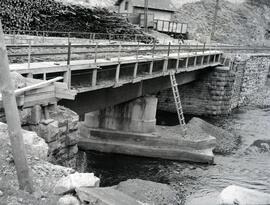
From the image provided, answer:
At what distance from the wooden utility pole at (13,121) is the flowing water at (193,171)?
9872 millimetres

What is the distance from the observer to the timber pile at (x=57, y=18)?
30.9 m

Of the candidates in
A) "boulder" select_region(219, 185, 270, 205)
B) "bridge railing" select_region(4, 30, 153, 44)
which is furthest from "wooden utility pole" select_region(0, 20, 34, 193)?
"bridge railing" select_region(4, 30, 153, 44)

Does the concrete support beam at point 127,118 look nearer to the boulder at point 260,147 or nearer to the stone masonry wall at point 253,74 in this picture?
the boulder at point 260,147

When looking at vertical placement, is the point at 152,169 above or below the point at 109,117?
below

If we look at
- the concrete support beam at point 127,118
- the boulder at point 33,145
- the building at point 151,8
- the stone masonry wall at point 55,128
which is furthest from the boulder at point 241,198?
the building at point 151,8

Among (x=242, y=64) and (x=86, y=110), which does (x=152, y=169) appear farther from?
(x=242, y=64)

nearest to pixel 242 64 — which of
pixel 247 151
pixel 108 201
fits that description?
pixel 247 151

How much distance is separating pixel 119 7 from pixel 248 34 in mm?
31443

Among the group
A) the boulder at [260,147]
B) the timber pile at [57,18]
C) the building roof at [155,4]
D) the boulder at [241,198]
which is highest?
the building roof at [155,4]

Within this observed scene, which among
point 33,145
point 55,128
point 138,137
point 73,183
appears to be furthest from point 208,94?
point 73,183

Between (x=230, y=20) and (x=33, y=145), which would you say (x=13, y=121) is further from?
(x=230, y=20)

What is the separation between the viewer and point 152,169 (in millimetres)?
20703

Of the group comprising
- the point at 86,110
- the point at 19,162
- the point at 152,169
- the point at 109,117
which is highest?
the point at 19,162

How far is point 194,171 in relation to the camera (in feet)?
67.2
